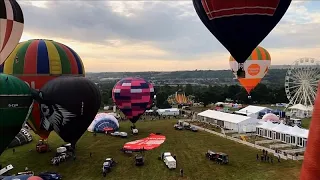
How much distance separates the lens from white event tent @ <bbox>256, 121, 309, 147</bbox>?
20.7m

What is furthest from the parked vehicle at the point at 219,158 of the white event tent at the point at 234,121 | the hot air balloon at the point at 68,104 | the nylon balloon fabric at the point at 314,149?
the nylon balloon fabric at the point at 314,149

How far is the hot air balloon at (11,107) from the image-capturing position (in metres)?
13.1

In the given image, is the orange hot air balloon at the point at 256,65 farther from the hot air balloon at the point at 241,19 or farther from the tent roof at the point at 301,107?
the hot air balloon at the point at 241,19

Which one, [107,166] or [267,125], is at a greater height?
[267,125]

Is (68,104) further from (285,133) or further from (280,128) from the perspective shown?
(280,128)

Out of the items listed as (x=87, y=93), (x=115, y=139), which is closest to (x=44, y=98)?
(x=87, y=93)

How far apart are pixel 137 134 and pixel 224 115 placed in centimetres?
782

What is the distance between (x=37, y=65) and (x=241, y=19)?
1065cm

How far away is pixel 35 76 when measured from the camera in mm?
17531

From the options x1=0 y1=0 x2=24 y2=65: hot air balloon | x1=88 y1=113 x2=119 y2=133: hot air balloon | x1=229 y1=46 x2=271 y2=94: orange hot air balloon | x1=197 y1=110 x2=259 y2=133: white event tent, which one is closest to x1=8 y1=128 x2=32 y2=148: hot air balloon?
x1=88 y1=113 x2=119 y2=133: hot air balloon

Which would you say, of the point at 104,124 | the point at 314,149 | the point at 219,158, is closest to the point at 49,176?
the point at 219,158

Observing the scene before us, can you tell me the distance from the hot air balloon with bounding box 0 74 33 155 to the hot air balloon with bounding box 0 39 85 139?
8.14ft

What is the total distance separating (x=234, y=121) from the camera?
1052 inches

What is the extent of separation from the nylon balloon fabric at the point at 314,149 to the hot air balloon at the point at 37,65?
552 inches
